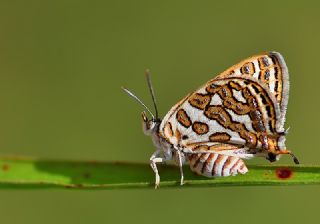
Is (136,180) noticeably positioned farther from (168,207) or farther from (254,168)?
(168,207)

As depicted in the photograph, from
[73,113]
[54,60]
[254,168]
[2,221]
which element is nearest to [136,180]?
[254,168]

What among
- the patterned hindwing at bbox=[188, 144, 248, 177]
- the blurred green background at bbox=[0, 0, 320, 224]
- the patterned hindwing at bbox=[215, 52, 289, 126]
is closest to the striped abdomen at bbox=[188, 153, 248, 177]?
the patterned hindwing at bbox=[188, 144, 248, 177]

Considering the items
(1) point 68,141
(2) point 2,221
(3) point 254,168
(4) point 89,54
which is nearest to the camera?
(3) point 254,168

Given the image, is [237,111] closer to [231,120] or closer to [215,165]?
[231,120]

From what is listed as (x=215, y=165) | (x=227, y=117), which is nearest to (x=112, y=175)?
(x=215, y=165)

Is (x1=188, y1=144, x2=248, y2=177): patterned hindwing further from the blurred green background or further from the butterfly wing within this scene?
the blurred green background

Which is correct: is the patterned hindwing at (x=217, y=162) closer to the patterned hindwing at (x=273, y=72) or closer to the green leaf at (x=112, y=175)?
the green leaf at (x=112, y=175)
